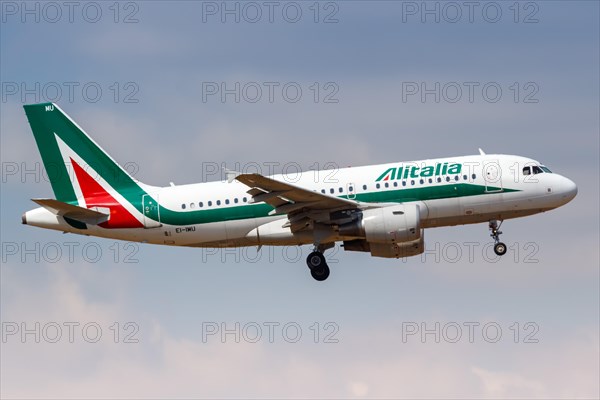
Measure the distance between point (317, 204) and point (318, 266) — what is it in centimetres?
343

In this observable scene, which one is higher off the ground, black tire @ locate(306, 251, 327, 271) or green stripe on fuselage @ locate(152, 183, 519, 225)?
green stripe on fuselage @ locate(152, 183, 519, 225)

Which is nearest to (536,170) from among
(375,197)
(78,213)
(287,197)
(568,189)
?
(568,189)

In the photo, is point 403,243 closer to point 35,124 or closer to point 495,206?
point 495,206

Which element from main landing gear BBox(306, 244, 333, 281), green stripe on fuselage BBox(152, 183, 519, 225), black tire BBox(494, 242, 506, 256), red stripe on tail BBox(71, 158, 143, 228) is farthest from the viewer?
red stripe on tail BBox(71, 158, 143, 228)

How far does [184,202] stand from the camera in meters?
55.3

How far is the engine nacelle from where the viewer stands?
52.2 metres

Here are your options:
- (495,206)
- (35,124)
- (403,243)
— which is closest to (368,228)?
(403,243)

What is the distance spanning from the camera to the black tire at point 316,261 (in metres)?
54.7

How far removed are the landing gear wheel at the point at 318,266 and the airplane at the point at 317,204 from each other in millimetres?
48

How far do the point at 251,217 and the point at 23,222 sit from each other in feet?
37.4

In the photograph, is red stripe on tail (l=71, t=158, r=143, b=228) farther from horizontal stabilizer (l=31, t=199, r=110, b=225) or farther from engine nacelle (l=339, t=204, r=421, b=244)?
engine nacelle (l=339, t=204, r=421, b=244)

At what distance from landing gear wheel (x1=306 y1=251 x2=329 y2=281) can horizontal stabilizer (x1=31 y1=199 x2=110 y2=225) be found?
33.2 ft

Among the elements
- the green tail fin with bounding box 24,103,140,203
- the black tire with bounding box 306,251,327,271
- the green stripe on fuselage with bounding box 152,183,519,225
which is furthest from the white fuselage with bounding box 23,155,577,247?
the green tail fin with bounding box 24,103,140,203

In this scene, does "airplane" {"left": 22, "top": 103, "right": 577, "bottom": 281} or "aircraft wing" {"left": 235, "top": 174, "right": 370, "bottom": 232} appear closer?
"aircraft wing" {"left": 235, "top": 174, "right": 370, "bottom": 232}
